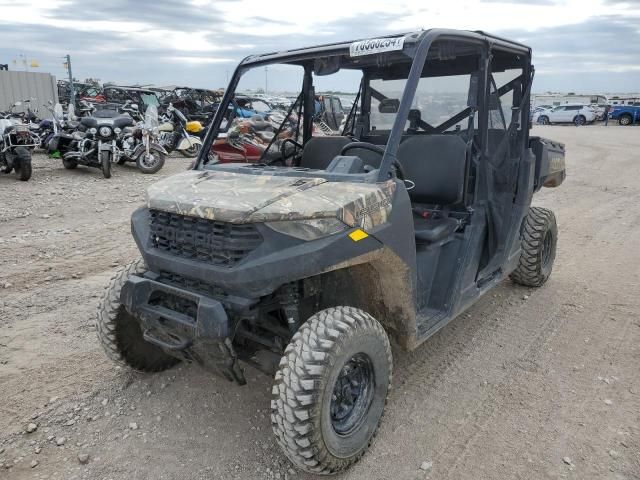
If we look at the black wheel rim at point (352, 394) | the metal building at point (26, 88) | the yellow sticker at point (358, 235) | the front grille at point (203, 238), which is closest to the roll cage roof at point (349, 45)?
the yellow sticker at point (358, 235)

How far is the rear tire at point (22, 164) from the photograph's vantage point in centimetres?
1052

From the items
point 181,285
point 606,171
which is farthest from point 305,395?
point 606,171

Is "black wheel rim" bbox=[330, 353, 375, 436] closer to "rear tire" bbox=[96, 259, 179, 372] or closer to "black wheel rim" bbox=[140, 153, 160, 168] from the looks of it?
"rear tire" bbox=[96, 259, 179, 372]

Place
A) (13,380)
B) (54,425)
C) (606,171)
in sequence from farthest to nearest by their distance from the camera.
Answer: (606,171) → (13,380) → (54,425)

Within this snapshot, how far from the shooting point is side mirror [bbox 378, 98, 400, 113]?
4272 millimetres

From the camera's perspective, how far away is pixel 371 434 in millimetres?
2910

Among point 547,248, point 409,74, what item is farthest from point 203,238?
point 547,248

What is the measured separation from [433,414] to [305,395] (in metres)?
1.11

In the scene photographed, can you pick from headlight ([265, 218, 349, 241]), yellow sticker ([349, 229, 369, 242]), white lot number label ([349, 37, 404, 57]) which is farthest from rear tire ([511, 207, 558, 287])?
headlight ([265, 218, 349, 241])

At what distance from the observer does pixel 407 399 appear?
339cm

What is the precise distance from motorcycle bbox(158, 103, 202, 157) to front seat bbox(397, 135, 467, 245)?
37.2 feet

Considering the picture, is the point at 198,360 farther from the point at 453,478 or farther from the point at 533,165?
the point at 533,165

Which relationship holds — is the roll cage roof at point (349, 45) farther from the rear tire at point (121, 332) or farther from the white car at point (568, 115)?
the white car at point (568, 115)

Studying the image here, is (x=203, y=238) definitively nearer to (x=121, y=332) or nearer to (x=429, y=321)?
(x=121, y=332)
